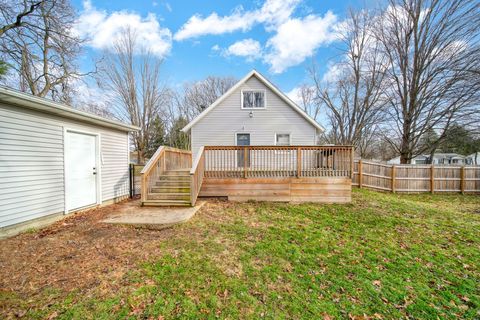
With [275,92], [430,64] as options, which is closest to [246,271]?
[275,92]

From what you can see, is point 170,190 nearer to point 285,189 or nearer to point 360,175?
point 285,189

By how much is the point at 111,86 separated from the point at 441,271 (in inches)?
920

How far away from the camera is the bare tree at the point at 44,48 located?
9242mm

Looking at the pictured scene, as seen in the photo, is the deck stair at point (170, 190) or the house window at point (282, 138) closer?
the deck stair at point (170, 190)

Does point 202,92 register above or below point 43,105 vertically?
above

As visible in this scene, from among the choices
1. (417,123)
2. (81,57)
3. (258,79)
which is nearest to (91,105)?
(81,57)

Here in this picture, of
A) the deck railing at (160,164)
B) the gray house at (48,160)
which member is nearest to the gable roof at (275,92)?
the deck railing at (160,164)

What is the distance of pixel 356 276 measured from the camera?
9.70ft

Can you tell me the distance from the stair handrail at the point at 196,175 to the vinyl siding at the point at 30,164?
3324mm

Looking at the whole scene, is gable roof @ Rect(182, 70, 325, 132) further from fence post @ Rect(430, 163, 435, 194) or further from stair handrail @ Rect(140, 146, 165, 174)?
fence post @ Rect(430, 163, 435, 194)

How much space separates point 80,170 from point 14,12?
9592 mm

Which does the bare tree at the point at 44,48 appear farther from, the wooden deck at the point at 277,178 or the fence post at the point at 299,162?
the fence post at the point at 299,162

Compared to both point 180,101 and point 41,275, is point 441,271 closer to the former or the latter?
point 41,275

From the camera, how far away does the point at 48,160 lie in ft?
15.7
